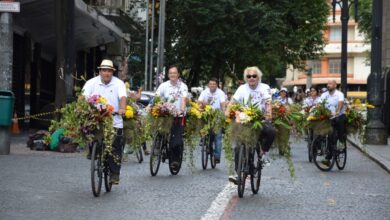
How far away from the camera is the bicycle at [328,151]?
15.7 meters

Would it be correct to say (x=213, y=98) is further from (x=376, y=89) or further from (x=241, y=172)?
(x=376, y=89)

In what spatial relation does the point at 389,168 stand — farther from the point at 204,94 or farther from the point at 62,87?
the point at 62,87

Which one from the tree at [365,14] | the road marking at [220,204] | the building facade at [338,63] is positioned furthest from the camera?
the building facade at [338,63]

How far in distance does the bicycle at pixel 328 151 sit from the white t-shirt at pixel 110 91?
5523 mm

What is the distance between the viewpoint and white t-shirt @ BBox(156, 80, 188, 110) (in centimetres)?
1409

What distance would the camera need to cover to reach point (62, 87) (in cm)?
2403

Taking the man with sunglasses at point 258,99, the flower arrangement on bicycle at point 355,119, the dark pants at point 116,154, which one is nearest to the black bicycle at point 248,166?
the man with sunglasses at point 258,99

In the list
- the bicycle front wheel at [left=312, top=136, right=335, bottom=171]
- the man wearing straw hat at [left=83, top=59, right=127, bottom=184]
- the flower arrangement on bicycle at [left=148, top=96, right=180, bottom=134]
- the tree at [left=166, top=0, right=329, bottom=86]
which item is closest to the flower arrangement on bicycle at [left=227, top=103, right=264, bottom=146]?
the man wearing straw hat at [left=83, top=59, right=127, bottom=184]

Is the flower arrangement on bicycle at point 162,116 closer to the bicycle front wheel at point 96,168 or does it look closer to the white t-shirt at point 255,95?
the white t-shirt at point 255,95

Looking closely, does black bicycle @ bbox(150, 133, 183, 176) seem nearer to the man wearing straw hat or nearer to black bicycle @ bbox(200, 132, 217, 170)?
black bicycle @ bbox(200, 132, 217, 170)

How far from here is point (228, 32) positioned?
3931cm

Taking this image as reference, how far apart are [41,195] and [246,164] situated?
2.61m

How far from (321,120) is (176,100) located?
3.25 m

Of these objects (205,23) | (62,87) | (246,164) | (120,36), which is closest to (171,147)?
(246,164)
